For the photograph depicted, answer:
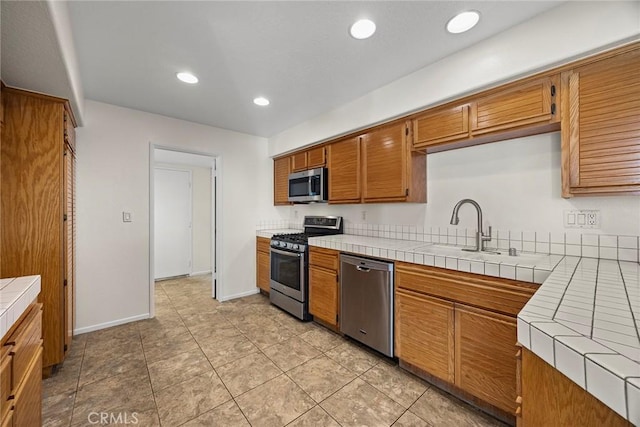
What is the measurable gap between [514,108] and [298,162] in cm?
245

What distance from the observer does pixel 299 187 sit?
3.43 metres

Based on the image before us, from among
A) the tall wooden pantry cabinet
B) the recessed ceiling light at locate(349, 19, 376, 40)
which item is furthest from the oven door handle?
the recessed ceiling light at locate(349, 19, 376, 40)

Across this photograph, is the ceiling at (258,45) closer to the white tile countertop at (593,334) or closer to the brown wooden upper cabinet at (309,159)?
the brown wooden upper cabinet at (309,159)

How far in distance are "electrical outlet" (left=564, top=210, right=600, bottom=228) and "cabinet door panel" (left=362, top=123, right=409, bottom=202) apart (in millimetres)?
1081

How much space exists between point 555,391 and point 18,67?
2986mm

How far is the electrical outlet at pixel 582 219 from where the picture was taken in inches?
63.4

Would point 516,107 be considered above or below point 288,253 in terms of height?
above

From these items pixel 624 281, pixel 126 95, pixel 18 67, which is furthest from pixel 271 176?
pixel 624 281

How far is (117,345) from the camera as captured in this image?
2.38 m

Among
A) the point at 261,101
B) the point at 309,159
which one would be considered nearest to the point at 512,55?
the point at 261,101

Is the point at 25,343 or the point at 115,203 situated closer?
the point at 25,343

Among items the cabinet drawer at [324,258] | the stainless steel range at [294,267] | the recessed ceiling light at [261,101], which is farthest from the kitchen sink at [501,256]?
the recessed ceiling light at [261,101]

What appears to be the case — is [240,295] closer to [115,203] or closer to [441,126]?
[115,203]
